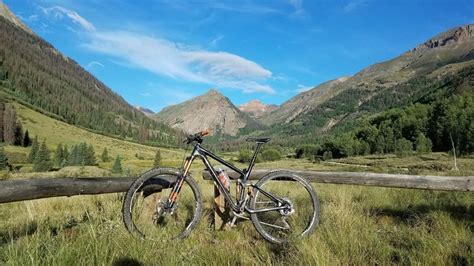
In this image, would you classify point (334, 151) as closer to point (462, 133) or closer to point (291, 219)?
point (462, 133)

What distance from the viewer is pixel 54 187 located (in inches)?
198

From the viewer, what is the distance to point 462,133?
10706 cm

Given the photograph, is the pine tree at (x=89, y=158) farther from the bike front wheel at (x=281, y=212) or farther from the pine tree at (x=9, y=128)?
the bike front wheel at (x=281, y=212)

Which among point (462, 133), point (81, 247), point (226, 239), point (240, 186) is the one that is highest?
point (462, 133)

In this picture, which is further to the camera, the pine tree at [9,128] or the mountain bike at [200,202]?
the pine tree at [9,128]

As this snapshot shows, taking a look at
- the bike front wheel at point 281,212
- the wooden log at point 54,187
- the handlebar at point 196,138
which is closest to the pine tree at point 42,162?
the wooden log at point 54,187

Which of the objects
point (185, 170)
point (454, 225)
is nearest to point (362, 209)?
point (454, 225)

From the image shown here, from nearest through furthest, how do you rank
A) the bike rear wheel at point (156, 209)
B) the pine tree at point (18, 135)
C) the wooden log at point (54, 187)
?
1. the wooden log at point (54, 187)
2. the bike rear wheel at point (156, 209)
3. the pine tree at point (18, 135)

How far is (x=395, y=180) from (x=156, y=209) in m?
4.01

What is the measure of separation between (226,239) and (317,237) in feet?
4.71

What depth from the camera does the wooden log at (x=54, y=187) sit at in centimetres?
435

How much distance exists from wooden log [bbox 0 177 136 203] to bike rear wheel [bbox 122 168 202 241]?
1.90ft

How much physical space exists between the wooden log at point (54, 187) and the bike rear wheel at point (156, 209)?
58 centimetres

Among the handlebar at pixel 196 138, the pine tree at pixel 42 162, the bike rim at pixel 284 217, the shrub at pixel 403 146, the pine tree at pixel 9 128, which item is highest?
the pine tree at pixel 9 128
